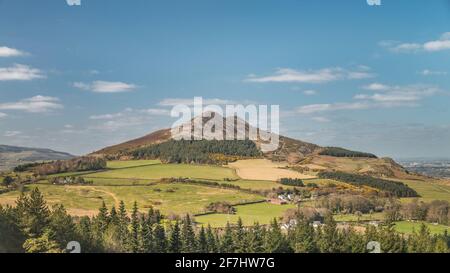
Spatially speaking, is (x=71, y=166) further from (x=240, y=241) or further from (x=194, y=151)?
(x=240, y=241)

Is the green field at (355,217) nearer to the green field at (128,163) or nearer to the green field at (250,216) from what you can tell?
the green field at (250,216)

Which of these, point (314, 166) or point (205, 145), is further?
point (314, 166)

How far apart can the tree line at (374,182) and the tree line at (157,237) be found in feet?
26.0

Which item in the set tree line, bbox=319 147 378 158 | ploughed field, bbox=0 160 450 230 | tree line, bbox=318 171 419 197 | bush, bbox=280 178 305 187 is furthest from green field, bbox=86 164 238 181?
tree line, bbox=318 171 419 197

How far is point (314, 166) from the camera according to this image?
31125 mm

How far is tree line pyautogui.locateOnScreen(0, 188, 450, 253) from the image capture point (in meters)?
12.3

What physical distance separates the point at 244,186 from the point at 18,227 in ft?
56.2

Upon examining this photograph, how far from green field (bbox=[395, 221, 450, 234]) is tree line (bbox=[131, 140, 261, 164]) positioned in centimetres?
1002

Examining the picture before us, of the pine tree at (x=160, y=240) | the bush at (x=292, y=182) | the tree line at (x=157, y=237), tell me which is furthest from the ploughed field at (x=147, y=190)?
the pine tree at (x=160, y=240)

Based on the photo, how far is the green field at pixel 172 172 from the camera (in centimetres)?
2608

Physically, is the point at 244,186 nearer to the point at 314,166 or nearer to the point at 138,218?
the point at 314,166

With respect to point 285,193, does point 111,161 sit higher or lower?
higher

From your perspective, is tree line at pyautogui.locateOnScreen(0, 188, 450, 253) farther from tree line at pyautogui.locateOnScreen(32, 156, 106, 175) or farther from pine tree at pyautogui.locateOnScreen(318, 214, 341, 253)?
tree line at pyautogui.locateOnScreen(32, 156, 106, 175)
